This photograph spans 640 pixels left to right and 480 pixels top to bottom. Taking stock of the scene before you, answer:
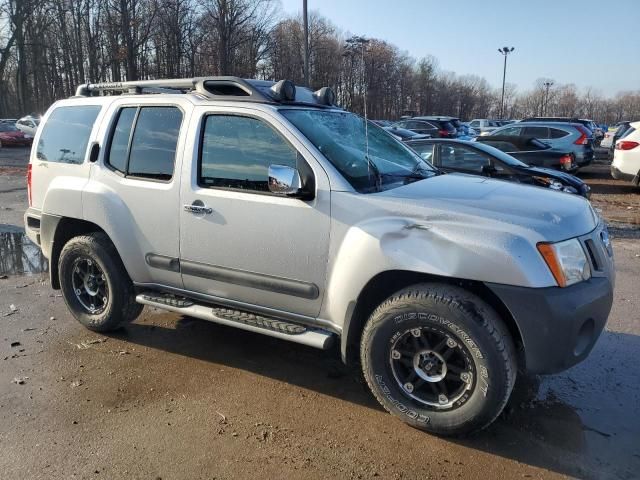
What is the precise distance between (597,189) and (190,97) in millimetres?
13853

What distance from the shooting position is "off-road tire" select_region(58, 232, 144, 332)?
4.49m

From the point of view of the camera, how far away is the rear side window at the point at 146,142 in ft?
13.4

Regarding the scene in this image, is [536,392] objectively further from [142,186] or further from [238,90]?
[142,186]

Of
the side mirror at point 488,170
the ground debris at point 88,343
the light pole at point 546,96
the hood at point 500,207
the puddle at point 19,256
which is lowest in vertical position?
the ground debris at point 88,343

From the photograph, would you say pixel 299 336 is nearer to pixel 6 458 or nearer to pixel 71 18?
pixel 6 458

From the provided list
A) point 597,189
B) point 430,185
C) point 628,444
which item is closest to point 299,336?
point 430,185

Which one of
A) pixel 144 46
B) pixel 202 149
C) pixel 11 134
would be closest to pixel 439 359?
pixel 202 149

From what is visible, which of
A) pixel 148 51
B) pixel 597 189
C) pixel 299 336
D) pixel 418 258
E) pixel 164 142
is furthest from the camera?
pixel 148 51

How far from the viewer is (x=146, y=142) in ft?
13.9

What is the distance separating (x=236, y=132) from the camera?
12.5 feet

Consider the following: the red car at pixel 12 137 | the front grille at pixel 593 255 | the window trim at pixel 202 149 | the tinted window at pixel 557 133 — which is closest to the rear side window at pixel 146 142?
the window trim at pixel 202 149

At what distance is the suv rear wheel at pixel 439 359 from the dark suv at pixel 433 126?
71.4ft

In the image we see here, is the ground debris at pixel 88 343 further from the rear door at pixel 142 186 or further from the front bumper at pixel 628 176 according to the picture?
the front bumper at pixel 628 176

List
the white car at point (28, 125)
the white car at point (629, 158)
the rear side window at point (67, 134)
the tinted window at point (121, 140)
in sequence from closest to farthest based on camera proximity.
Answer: the tinted window at point (121, 140) → the rear side window at point (67, 134) → the white car at point (629, 158) → the white car at point (28, 125)
